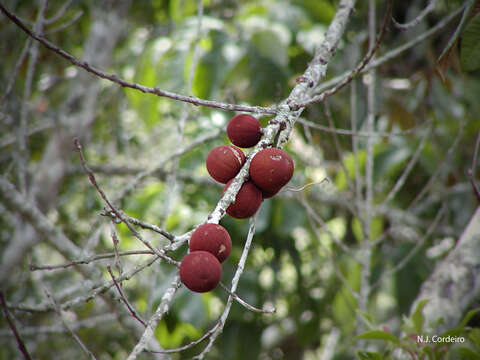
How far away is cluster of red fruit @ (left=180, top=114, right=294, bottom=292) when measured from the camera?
36.2 inches

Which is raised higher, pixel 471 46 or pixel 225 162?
pixel 471 46

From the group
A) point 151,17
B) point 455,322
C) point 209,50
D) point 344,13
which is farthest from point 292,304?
point 151,17

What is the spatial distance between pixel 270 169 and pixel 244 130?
221mm

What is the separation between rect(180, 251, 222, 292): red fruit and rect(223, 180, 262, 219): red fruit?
18 centimetres

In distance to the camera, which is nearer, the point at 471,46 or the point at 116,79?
the point at 116,79

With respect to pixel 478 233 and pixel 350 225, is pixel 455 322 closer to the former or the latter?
pixel 478 233

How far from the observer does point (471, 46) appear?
1582mm

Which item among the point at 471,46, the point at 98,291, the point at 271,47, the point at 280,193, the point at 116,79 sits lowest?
the point at 98,291

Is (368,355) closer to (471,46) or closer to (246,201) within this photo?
(246,201)

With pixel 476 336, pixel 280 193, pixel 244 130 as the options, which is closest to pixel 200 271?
pixel 244 130

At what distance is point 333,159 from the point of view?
3785mm

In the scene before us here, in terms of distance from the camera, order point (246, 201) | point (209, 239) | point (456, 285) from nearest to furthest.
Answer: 1. point (209, 239)
2. point (246, 201)
3. point (456, 285)

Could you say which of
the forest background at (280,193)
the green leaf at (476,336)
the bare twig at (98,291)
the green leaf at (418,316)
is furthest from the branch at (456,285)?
the bare twig at (98,291)

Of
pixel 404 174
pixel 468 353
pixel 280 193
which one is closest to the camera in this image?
pixel 468 353
